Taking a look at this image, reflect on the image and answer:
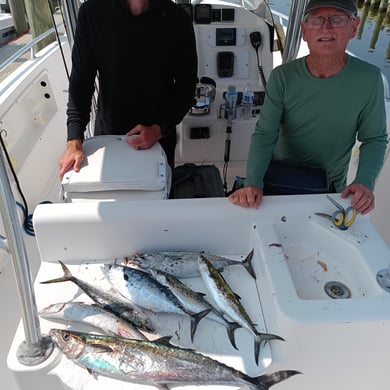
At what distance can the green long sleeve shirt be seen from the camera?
1.69m

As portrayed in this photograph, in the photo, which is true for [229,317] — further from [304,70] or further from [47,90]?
[47,90]

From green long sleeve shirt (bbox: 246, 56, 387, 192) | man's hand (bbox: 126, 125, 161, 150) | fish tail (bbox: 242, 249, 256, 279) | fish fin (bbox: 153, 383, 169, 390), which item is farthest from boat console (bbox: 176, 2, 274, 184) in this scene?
fish fin (bbox: 153, 383, 169, 390)

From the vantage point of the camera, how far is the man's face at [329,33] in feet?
5.20

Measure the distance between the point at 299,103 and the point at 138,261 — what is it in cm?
106

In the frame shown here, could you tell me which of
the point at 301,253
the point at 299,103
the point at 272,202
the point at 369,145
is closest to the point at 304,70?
the point at 299,103

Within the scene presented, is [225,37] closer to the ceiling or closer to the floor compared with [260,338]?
closer to the ceiling

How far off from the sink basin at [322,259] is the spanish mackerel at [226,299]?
219 mm

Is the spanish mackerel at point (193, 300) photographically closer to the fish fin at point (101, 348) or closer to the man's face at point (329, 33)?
the fish fin at point (101, 348)

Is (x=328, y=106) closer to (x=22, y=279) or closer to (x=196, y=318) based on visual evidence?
(x=196, y=318)

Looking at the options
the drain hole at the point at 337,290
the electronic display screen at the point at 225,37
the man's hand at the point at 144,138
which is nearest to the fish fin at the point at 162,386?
the drain hole at the point at 337,290

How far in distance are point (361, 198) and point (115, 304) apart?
110cm

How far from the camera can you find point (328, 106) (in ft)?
5.72

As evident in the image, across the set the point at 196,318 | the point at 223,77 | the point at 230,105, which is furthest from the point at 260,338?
the point at 223,77

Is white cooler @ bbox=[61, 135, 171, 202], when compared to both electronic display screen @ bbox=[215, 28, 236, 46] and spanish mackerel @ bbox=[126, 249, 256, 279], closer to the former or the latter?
spanish mackerel @ bbox=[126, 249, 256, 279]
